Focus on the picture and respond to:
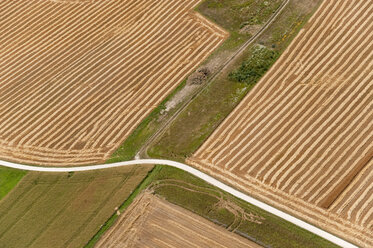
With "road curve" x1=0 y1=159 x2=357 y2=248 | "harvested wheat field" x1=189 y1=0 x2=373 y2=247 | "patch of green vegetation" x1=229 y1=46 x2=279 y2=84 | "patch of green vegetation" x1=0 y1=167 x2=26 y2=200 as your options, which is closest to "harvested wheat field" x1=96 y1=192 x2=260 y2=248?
"road curve" x1=0 y1=159 x2=357 y2=248

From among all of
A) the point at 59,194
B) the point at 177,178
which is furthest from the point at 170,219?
the point at 59,194

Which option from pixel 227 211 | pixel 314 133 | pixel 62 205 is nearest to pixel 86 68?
pixel 62 205

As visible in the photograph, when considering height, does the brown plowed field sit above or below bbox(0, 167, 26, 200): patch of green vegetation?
above

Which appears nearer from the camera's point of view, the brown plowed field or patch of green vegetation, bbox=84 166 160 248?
patch of green vegetation, bbox=84 166 160 248

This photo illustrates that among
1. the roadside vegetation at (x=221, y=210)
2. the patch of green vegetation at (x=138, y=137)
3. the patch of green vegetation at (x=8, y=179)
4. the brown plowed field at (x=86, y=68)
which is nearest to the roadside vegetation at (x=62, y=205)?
the patch of green vegetation at (x=8, y=179)

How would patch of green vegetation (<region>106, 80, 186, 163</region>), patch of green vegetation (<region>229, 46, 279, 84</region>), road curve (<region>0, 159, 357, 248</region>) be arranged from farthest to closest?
patch of green vegetation (<region>229, 46, 279, 84</region>), patch of green vegetation (<region>106, 80, 186, 163</region>), road curve (<region>0, 159, 357, 248</region>)

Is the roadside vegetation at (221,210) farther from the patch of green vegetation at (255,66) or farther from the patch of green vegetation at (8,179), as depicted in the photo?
the patch of green vegetation at (255,66)

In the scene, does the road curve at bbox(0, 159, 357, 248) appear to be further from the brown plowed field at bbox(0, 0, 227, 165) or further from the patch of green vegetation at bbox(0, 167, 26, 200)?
the brown plowed field at bbox(0, 0, 227, 165)

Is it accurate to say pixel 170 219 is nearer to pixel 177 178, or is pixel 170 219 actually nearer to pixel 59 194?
pixel 177 178
